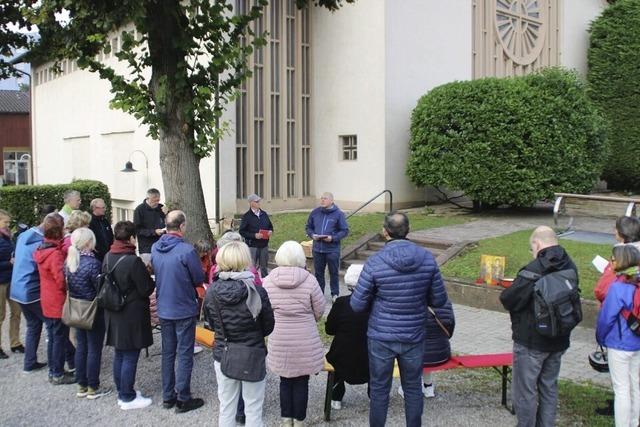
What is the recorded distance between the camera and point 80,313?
580cm

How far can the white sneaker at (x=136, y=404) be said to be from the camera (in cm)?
566

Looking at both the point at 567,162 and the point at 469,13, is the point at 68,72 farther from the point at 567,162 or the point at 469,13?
the point at 567,162

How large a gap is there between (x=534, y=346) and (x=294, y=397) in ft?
6.08

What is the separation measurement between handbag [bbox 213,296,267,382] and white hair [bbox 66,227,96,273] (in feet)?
5.83

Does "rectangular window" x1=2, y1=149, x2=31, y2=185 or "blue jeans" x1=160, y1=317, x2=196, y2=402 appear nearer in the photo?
"blue jeans" x1=160, y1=317, x2=196, y2=402

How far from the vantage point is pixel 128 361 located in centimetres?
561

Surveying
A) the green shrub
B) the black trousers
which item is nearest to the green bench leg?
the black trousers

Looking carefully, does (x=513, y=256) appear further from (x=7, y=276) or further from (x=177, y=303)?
(x=7, y=276)

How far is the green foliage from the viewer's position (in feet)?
70.0

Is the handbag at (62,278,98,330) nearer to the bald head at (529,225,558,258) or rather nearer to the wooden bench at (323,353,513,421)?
the wooden bench at (323,353,513,421)

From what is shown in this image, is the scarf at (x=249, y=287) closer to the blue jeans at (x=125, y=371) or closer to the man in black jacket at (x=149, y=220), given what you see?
the blue jeans at (x=125, y=371)

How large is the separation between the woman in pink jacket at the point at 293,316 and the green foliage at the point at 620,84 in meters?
18.7

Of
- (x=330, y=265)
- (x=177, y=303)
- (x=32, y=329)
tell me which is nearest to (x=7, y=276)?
(x=32, y=329)

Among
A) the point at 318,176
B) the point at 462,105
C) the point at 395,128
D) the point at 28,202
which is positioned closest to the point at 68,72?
the point at 28,202
